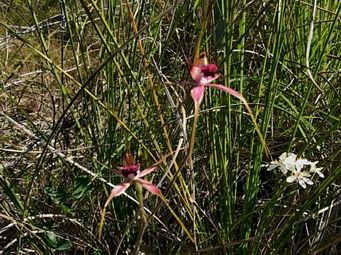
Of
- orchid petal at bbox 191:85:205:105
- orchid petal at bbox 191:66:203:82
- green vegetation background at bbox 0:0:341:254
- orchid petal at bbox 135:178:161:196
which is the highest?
orchid petal at bbox 191:66:203:82

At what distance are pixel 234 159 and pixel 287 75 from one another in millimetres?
284

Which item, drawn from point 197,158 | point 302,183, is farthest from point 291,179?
point 197,158

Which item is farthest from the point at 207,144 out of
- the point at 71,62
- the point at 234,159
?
the point at 71,62

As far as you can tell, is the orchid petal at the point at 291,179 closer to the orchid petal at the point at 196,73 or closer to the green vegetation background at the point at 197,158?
the green vegetation background at the point at 197,158

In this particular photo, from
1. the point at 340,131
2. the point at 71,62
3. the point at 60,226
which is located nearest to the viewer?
the point at 340,131

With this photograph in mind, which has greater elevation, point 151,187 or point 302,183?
point 151,187

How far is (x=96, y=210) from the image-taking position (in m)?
1.22

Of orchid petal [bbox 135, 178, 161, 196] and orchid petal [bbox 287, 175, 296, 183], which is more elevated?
orchid petal [bbox 135, 178, 161, 196]

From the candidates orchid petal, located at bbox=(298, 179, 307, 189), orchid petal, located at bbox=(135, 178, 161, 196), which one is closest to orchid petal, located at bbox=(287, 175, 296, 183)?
orchid petal, located at bbox=(298, 179, 307, 189)

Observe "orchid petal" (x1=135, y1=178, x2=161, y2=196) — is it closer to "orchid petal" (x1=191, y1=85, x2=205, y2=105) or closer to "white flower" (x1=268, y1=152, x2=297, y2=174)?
"orchid petal" (x1=191, y1=85, x2=205, y2=105)

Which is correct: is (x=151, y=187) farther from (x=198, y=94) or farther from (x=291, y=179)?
(x=291, y=179)

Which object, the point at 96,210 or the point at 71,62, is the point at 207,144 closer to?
the point at 96,210

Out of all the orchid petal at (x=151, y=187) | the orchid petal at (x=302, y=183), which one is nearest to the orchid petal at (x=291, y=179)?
the orchid petal at (x=302, y=183)

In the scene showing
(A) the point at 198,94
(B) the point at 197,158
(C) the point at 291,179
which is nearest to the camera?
(A) the point at 198,94
